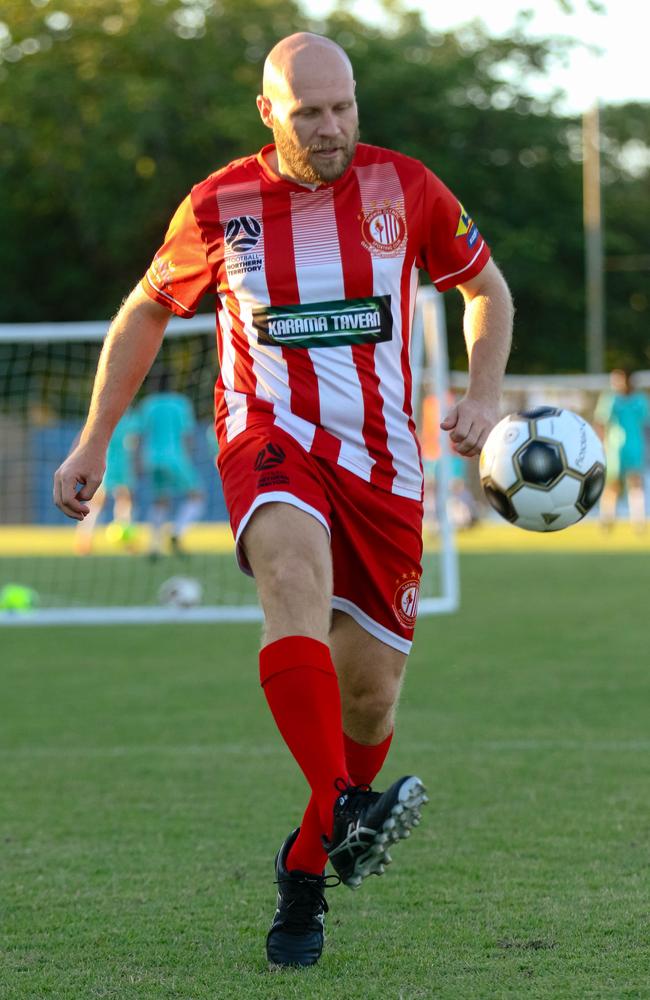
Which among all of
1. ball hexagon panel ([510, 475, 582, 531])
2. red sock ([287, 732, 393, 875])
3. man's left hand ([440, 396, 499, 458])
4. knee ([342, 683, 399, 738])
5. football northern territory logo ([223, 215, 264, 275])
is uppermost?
football northern territory logo ([223, 215, 264, 275])

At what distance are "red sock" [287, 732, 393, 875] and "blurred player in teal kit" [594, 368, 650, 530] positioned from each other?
19641 millimetres

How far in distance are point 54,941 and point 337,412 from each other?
1553mm

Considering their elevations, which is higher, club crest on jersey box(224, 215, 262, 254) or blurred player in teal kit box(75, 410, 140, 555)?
club crest on jersey box(224, 215, 262, 254)

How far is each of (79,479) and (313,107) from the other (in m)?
1.13

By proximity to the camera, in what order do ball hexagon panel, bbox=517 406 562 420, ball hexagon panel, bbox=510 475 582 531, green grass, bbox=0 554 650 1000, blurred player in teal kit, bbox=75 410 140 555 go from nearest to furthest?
1. green grass, bbox=0 554 650 1000
2. ball hexagon panel, bbox=510 475 582 531
3. ball hexagon panel, bbox=517 406 562 420
4. blurred player in teal kit, bbox=75 410 140 555

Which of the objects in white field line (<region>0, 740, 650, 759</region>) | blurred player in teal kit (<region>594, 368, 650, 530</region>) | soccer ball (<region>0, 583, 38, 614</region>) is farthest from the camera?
blurred player in teal kit (<region>594, 368, 650, 530</region>)

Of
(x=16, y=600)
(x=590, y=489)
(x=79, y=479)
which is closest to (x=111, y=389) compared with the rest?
(x=79, y=479)

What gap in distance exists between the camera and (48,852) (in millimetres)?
5227

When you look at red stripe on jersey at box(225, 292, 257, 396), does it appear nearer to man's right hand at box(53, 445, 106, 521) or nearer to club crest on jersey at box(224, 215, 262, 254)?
club crest on jersey at box(224, 215, 262, 254)

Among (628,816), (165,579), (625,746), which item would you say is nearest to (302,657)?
(628,816)

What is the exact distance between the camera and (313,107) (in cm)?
393

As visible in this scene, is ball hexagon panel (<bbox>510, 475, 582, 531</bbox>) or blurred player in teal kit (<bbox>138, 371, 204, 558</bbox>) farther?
blurred player in teal kit (<bbox>138, 371, 204, 558</bbox>)

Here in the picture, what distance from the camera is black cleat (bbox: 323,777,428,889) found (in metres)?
3.29

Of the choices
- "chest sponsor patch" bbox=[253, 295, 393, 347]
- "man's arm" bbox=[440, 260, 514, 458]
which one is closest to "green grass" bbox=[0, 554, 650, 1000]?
"man's arm" bbox=[440, 260, 514, 458]
